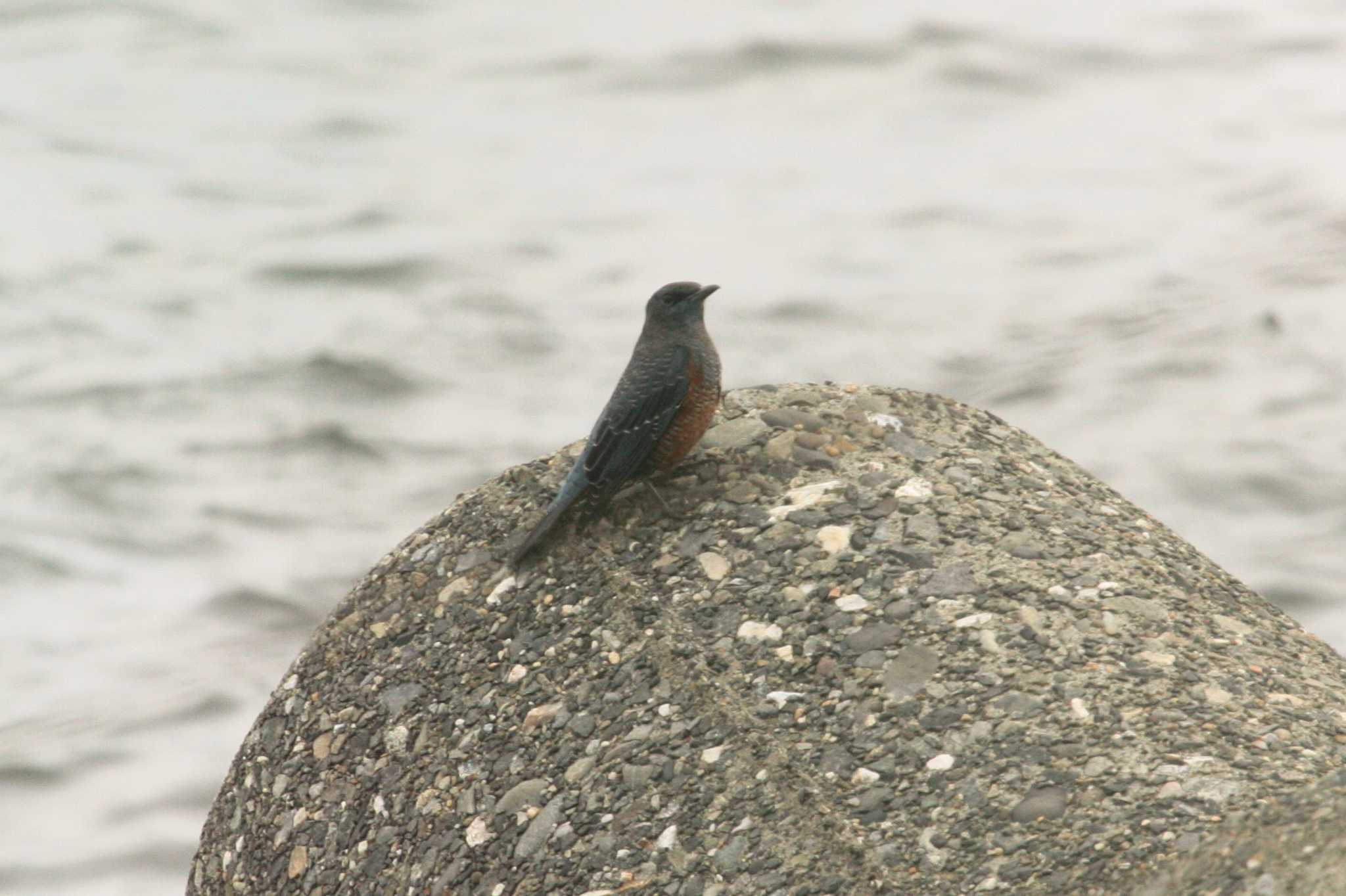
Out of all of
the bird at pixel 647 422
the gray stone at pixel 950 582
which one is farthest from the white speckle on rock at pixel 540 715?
the gray stone at pixel 950 582

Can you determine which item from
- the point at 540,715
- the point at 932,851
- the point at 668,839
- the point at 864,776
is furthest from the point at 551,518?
the point at 932,851

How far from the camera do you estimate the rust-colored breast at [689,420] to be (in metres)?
3.98

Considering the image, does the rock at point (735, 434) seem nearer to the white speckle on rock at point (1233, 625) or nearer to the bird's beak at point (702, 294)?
the bird's beak at point (702, 294)

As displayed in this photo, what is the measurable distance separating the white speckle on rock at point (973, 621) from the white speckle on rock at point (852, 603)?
186 millimetres

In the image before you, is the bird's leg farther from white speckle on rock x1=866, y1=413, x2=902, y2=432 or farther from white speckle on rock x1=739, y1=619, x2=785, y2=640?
white speckle on rock x1=866, y1=413, x2=902, y2=432

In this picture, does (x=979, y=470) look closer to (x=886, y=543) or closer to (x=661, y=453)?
(x=886, y=543)

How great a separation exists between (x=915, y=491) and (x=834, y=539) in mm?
252

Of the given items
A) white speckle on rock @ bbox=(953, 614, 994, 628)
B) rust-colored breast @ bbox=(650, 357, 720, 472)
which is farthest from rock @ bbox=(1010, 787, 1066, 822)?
rust-colored breast @ bbox=(650, 357, 720, 472)

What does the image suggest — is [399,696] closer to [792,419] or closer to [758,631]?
[758,631]

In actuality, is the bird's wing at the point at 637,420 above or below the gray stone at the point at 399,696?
above

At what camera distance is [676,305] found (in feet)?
13.7

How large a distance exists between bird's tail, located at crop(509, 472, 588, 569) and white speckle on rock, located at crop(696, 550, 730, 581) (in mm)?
326

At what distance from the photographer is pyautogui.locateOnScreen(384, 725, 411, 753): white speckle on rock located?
3803 mm

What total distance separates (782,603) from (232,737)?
577 cm
